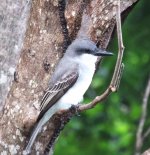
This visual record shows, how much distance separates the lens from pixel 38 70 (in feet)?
18.3

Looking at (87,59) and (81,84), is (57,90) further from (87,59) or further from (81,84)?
(87,59)

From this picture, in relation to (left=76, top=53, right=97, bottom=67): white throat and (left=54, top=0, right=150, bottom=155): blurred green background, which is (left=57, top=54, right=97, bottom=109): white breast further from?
(left=54, top=0, right=150, bottom=155): blurred green background

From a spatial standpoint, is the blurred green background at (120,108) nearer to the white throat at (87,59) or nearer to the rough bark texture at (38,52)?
the white throat at (87,59)

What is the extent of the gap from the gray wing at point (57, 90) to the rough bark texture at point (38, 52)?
49 mm

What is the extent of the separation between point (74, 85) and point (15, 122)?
90 centimetres

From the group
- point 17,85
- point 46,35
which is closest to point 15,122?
point 17,85

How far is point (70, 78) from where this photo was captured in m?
6.12

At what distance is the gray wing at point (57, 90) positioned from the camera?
5.57 metres

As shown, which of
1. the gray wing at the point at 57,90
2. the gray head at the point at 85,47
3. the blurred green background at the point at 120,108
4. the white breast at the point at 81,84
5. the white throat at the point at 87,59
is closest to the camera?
the gray wing at the point at 57,90

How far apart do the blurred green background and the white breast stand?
1399 millimetres

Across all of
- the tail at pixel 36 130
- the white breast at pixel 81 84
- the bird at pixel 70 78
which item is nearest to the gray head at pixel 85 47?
the bird at pixel 70 78

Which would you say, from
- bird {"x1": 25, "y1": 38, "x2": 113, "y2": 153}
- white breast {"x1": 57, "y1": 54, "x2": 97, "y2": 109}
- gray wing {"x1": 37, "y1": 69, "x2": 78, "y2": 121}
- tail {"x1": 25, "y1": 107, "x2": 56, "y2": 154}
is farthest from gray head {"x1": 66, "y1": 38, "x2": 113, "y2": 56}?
tail {"x1": 25, "y1": 107, "x2": 56, "y2": 154}

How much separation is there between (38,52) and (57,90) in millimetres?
431

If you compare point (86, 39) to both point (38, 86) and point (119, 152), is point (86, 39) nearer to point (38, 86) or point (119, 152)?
point (38, 86)
